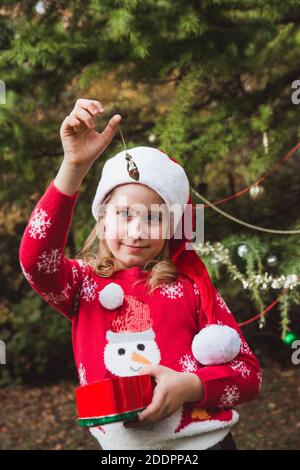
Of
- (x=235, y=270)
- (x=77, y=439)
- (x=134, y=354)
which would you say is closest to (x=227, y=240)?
(x=235, y=270)

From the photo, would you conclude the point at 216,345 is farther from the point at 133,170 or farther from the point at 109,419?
the point at 133,170

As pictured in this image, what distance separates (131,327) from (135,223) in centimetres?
28

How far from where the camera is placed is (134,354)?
1.54 meters

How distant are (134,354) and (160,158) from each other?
0.55 meters

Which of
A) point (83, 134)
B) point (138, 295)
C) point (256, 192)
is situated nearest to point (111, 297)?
point (138, 295)

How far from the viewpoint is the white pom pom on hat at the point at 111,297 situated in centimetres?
A: 159

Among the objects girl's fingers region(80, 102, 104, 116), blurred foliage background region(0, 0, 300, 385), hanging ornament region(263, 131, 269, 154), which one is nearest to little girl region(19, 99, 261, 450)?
girl's fingers region(80, 102, 104, 116)

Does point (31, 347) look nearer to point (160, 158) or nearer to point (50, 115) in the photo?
point (50, 115)

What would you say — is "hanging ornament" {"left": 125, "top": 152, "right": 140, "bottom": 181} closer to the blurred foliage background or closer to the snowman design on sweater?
the snowman design on sweater

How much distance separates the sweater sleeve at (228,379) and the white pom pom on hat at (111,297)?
0.23 metres

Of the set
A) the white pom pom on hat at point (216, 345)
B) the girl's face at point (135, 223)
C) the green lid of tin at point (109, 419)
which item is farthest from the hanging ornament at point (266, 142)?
the green lid of tin at point (109, 419)

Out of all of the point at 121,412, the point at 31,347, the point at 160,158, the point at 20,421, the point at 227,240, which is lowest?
the point at 20,421

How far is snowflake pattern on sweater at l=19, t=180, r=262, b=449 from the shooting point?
1479 millimetres

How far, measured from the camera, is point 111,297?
1590 millimetres
